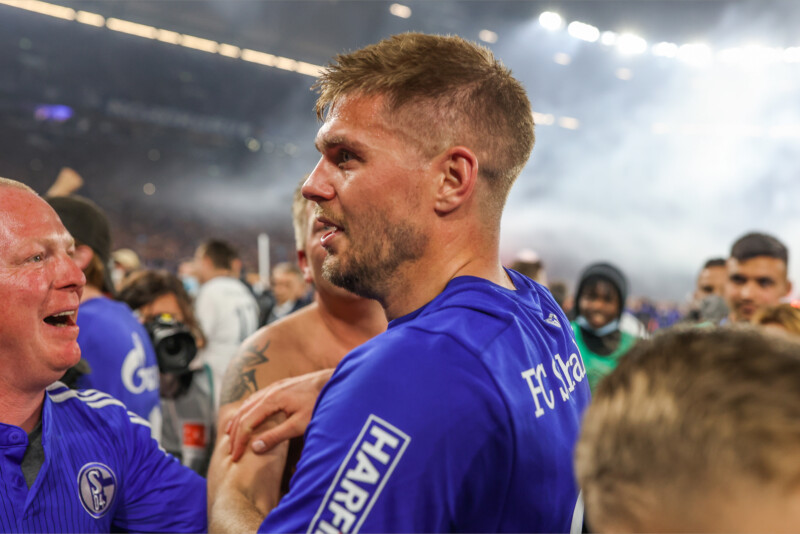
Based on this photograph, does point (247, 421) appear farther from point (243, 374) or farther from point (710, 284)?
point (710, 284)

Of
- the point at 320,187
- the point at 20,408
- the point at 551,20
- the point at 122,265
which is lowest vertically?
the point at 122,265

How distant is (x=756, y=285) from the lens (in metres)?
3.40

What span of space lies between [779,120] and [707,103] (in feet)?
6.57

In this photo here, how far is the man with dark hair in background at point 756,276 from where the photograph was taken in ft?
11.0

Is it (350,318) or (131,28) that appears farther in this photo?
(131,28)

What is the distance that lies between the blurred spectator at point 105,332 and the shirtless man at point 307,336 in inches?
25.8

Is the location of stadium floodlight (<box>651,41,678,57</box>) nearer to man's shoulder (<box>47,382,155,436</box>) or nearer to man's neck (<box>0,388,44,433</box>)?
man's shoulder (<box>47,382,155,436</box>)

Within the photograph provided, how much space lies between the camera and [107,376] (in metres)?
2.26

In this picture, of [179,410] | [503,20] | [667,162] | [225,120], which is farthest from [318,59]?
[179,410]

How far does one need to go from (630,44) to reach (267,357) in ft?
61.6

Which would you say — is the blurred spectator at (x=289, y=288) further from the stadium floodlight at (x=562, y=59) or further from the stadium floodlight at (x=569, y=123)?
the stadium floodlight at (x=569, y=123)

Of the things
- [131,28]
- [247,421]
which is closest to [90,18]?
[131,28]

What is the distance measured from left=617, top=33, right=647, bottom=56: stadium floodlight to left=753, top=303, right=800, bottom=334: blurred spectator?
17.3 metres

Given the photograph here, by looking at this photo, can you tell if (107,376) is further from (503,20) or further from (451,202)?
(503,20)
